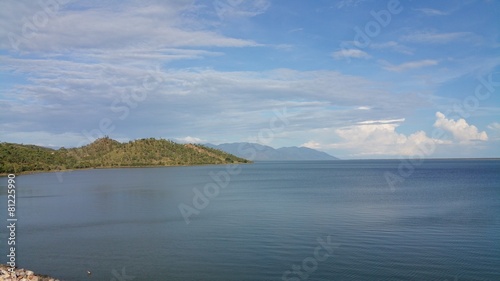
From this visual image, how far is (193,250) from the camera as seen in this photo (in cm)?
2917

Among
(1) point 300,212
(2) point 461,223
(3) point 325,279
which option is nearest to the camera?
(3) point 325,279

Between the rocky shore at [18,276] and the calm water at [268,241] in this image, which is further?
the calm water at [268,241]

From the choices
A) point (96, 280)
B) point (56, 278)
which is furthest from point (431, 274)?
point (56, 278)

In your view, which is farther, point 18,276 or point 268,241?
point 268,241

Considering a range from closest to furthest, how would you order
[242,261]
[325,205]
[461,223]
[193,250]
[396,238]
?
[242,261] → [193,250] → [396,238] → [461,223] → [325,205]

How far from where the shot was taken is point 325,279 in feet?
74.2

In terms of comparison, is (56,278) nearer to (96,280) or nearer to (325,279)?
(96,280)

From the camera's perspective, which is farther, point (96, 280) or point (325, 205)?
point (325, 205)

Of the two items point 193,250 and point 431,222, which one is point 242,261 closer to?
point 193,250

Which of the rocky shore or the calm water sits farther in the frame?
the calm water

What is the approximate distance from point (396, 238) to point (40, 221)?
3556 centimetres

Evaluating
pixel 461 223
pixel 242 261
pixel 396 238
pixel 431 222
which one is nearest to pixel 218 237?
pixel 242 261

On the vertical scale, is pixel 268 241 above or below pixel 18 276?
below

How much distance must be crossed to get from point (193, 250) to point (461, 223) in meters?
25.5
